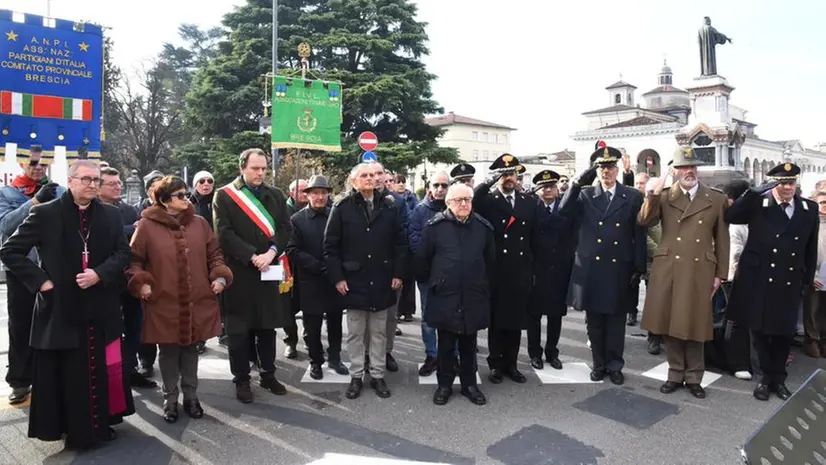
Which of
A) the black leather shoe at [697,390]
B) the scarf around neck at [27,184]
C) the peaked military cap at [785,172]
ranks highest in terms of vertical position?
the peaked military cap at [785,172]

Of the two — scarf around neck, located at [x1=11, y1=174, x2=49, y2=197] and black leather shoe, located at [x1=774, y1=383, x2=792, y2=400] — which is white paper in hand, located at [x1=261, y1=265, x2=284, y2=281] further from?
black leather shoe, located at [x1=774, y1=383, x2=792, y2=400]

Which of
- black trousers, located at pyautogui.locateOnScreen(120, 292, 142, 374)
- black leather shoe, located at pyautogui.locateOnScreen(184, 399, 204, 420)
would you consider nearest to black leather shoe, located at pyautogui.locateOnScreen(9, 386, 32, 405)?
black trousers, located at pyautogui.locateOnScreen(120, 292, 142, 374)

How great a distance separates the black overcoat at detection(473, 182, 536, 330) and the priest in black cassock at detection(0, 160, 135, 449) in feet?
10.8

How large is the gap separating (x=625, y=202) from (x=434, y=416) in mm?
2786

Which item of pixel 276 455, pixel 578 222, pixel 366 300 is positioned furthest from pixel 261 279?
pixel 578 222

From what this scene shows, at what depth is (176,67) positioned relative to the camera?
52.2m

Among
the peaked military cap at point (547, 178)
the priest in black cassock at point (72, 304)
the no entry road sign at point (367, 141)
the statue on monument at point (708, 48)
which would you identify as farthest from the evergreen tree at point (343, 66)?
the priest in black cassock at point (72, 304)

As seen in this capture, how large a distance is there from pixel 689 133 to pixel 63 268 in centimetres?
3241

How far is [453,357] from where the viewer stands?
17.3ft

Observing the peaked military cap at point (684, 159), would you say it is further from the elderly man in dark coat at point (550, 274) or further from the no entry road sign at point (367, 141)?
the no entry road sign at point (367, 141)

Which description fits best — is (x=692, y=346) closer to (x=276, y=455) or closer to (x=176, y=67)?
(x=276, y=455)

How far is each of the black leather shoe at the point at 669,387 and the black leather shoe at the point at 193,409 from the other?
4151mm

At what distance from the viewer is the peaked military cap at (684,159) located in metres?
5.35

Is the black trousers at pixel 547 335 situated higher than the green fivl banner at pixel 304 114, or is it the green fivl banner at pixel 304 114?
the green fivl banner at pixel 304 114
